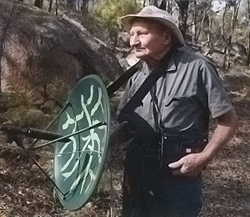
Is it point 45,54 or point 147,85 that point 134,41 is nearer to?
point 147,85

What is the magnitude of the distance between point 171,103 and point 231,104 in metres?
0.37

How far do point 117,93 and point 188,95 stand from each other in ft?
1.58

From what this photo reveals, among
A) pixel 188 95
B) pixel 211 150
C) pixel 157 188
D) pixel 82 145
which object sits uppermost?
pixel 188 95

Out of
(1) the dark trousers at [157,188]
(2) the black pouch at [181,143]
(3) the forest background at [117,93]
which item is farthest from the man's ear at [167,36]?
(1) the dark trousers at [157,188]

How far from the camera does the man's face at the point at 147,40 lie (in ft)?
9.50

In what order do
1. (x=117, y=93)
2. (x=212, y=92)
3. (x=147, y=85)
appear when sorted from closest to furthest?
(x=212, y=92) < (x=147, y=85) < (x=117, y=93)

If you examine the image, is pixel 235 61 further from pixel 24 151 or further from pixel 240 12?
pixel 24 151

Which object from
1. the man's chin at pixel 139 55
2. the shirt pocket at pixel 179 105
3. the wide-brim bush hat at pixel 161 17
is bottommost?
the shirt pocket at pixel 179 105

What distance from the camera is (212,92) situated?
111 inches

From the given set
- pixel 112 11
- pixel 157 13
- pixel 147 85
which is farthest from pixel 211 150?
pixel 112 11

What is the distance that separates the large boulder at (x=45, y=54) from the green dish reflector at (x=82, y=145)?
0.13 metres

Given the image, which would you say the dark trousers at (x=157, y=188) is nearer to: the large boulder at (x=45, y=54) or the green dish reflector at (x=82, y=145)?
the green dish reflector at (x=82, y=145)

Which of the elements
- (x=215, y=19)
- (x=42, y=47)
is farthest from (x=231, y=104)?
(x=42, y=47)

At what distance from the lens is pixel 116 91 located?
304 cm
